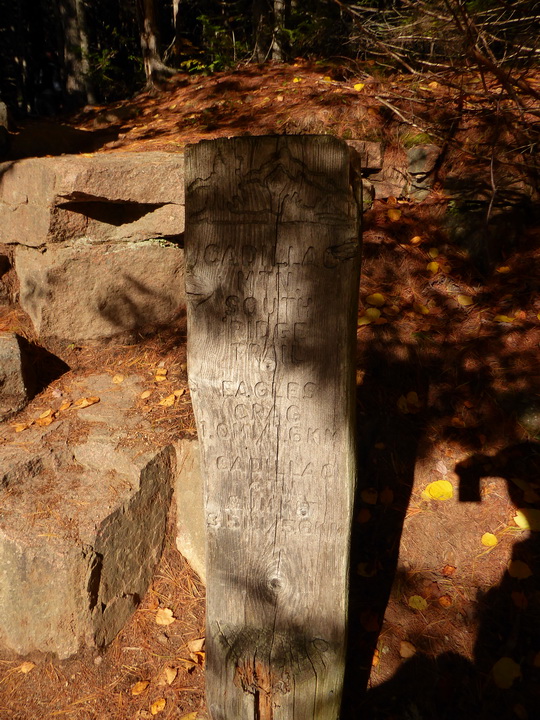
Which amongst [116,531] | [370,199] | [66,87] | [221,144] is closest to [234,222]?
[221,144]

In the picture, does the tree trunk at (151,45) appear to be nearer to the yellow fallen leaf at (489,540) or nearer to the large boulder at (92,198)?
the large boulder at (92,198)

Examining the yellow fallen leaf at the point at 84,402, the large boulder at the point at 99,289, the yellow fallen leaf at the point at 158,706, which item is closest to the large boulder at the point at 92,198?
the large boulder at the point at 99,289

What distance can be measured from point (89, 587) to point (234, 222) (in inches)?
70.5

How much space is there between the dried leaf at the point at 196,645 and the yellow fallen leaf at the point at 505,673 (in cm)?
131

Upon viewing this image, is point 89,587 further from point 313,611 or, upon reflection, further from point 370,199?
point 370,199

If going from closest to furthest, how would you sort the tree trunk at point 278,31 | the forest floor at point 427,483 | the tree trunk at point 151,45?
the forest floor at point 427,483
the tree trunk at point 278,31
the tree trunk at point 151,45

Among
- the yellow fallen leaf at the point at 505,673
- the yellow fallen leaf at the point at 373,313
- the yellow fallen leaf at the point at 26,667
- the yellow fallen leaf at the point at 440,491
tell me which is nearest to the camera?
the yellow fallen leaf at the point at 505,673

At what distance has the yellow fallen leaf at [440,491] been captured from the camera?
270 cm

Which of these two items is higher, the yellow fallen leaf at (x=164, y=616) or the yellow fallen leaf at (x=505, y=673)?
the yellow fallen leaf at (x=505, y=673)

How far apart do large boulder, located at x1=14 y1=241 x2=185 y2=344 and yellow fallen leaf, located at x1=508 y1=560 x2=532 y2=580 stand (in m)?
2.58

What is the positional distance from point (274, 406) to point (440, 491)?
1443 mm

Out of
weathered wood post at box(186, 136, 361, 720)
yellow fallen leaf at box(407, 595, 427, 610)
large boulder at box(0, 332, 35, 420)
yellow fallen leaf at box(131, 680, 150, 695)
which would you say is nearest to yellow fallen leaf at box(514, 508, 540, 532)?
yellow fallen leaf at box(407, 595, 427, 610)

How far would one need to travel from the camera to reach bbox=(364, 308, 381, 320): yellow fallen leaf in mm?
3283

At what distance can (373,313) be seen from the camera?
3299 millimetres
